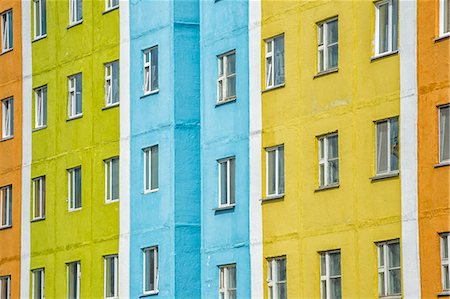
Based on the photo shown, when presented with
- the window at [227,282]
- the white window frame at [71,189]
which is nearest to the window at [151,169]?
the window at [227,282]

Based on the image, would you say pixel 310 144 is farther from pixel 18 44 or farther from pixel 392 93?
pixel 18 44

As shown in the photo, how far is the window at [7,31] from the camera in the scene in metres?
67.3

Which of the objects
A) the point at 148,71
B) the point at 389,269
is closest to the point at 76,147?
the point at 148,71

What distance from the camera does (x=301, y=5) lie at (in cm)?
5059

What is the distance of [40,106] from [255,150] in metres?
14.8

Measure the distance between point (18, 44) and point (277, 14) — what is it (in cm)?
1751

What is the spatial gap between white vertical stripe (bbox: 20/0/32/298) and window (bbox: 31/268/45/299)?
33cm

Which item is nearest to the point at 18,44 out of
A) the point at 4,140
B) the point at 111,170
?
the point at 4,140

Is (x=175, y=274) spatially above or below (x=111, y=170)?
below

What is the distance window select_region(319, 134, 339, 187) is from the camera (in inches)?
1914

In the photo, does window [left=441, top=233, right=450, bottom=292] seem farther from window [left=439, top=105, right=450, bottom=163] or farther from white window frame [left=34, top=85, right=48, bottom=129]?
white window frame [left=34, top=85, right=48, bottom=129]

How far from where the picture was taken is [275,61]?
51.9m

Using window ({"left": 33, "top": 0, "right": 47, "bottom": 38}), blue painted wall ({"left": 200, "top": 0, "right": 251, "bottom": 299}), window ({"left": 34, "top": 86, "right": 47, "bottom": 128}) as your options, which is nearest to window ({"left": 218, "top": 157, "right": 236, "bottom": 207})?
blue painted wall ({"left": 200, "top": 0, "right": 251, "bottom": 299})

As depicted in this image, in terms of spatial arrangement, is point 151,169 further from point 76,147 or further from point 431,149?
point 431,149
